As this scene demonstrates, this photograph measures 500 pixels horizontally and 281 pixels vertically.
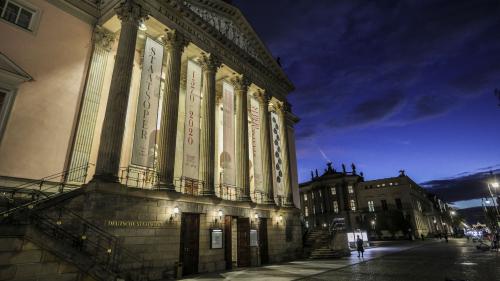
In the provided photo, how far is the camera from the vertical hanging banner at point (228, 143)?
19.8 m

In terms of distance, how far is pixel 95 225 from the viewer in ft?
37.7

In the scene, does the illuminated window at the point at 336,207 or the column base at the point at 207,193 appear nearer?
the column base at the point at 207,193

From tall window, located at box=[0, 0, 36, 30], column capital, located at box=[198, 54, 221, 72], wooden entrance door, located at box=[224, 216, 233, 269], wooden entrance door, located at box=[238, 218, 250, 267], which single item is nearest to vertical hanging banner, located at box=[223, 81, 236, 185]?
column capital, located at box=[198, 54, 221, 72]

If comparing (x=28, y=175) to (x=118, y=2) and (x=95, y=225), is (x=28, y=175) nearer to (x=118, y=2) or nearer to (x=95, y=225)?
(x=95, y=225)

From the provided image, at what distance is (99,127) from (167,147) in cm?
452

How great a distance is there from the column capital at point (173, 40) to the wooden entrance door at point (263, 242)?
14.4 m

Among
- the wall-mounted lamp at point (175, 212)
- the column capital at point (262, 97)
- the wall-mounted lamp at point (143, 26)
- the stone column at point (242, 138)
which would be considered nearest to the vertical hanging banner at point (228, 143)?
the stone column at point (242, 138)

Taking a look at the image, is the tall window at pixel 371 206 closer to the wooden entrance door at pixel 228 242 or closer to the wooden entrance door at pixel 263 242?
the wooden entrance door at pixel 263 242

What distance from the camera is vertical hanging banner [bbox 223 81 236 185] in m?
19.8

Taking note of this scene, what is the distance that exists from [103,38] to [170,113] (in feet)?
22.6

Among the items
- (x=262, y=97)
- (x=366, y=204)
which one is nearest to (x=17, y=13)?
(x=262, y=97)

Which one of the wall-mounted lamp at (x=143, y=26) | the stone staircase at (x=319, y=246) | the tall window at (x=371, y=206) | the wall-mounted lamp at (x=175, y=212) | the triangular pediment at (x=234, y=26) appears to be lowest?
the stone staircase at (x=319, y=246)

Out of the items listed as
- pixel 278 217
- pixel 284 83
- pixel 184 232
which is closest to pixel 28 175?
pixel 184 232

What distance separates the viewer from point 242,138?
2234 centimetres
